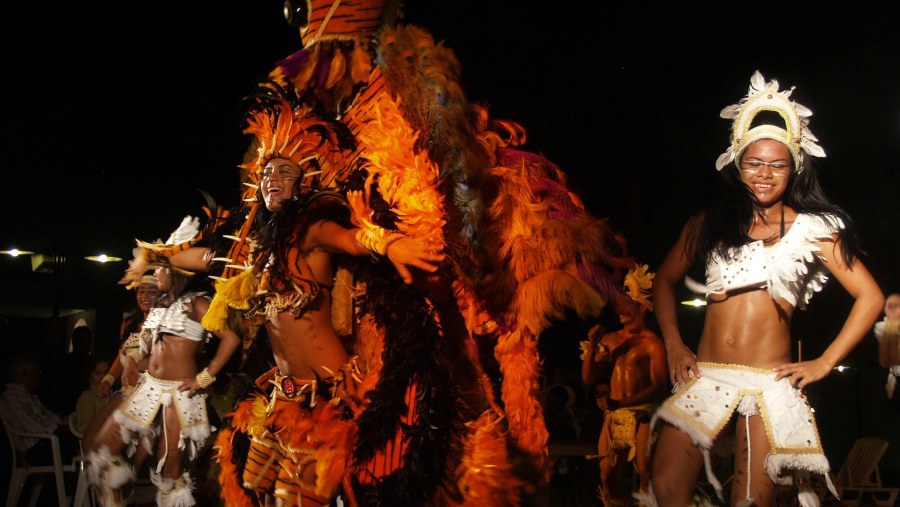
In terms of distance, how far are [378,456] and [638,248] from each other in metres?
3.34

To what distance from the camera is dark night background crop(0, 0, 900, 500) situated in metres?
5.00

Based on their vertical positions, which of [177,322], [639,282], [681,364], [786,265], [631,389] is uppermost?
[786,265]

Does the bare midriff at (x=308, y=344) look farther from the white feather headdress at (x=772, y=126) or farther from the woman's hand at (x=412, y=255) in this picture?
the white feather headdress at (x=772, y=126)

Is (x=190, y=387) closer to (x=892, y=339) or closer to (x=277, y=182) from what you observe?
(x=277, y=182)

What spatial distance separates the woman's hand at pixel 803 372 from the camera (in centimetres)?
327

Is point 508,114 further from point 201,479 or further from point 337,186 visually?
point 201,479

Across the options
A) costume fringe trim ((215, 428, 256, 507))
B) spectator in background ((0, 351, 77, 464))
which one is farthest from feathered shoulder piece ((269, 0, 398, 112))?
spectator in background ((0, 351, 77, 464))

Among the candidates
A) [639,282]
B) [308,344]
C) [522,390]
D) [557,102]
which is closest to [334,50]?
[308,344]

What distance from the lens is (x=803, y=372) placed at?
3.28 m

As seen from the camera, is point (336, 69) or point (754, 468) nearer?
point (754, 468)

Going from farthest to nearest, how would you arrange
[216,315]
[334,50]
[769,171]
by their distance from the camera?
[334,50]
[216,315]
[769,171]

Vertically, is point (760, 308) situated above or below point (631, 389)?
above

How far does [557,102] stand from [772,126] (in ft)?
7.91

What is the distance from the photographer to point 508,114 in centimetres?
566
